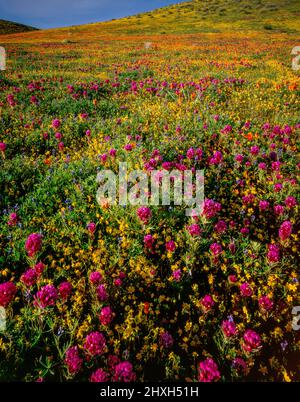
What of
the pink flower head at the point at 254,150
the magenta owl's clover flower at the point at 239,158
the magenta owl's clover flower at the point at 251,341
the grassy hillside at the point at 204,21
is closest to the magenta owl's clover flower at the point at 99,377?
the magenta owl's clover flower at the point at 251,341

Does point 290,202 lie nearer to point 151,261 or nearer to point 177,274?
point 177,274

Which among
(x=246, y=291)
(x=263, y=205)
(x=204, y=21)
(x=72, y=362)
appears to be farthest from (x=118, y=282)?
(x=204, y=21)

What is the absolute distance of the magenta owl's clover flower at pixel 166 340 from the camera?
10.5 ft

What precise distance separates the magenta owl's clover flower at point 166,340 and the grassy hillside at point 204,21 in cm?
5886

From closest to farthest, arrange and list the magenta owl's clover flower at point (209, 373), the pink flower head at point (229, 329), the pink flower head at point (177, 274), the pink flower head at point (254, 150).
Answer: the magenta owl's clover flower at point (209, 373)
the pink flower head at point (229, 329)
the pink flower head at point (177, 274)
the pink flower head at point (254, 150)

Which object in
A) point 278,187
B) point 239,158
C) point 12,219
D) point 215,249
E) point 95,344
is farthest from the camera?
point 239,158

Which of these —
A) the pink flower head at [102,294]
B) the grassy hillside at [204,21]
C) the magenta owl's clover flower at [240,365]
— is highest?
the grassy hillside at [204,21]

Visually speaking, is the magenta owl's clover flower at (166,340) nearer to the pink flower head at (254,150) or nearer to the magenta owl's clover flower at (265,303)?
the magenta owl's clover flower at (265,303)

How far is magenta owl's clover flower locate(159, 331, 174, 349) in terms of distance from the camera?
3.21 metres

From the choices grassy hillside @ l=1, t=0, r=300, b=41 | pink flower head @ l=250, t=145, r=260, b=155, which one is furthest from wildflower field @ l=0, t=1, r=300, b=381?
grassy hillside @ l=1, t=0, r=300, b=41

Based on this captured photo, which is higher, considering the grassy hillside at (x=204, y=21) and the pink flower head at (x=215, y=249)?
the grassy hillside at (x=204, y=21)

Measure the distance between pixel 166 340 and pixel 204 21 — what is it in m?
78.2

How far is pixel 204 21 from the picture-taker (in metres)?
65.8
